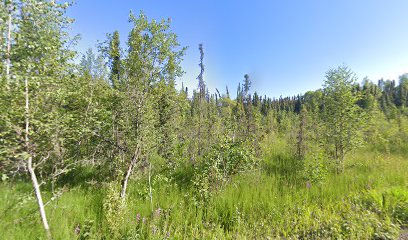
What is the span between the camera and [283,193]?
5.82 metres

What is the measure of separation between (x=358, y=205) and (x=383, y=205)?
0.58 metres

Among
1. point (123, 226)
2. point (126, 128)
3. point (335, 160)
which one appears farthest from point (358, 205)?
point (126, 128)

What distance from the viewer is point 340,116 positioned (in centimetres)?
808

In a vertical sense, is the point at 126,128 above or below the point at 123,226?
above

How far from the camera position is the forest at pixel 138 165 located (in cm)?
334

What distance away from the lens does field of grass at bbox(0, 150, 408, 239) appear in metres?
3.75

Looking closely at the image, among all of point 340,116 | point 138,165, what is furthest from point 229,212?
point 340,116

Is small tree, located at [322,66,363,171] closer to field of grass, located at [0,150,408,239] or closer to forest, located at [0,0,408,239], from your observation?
forest, located at [0,0,408,239]

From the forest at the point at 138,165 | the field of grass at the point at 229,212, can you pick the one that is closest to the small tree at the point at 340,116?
the forest at the point at 138,165

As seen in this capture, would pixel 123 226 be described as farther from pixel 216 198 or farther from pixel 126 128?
pixel 126 128

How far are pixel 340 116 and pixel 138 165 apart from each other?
8.05 m

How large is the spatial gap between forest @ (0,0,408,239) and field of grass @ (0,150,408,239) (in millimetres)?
31

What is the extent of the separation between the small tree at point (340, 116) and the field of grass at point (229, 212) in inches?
66.7

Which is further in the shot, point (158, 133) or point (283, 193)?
point (158, 133)
